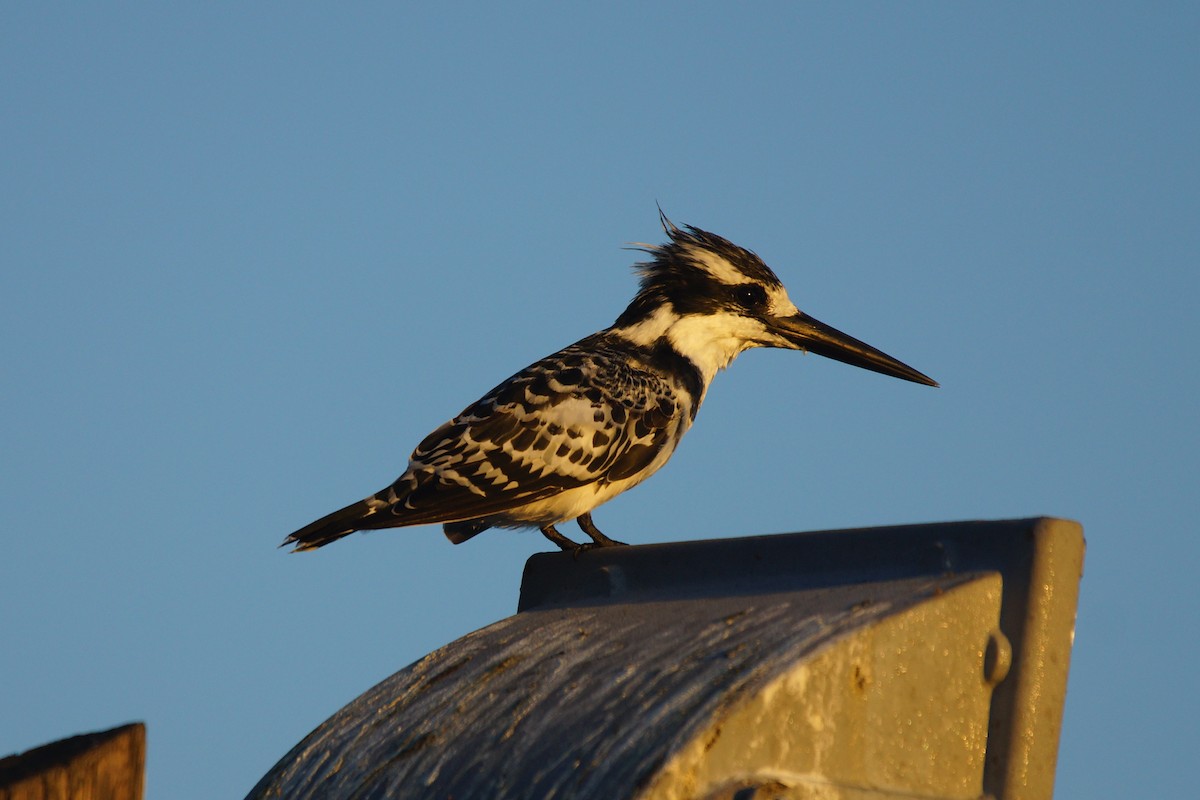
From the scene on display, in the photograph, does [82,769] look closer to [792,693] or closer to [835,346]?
[792,693]

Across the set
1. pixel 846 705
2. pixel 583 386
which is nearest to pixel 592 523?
pixel 583 386

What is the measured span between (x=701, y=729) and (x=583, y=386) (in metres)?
3.98

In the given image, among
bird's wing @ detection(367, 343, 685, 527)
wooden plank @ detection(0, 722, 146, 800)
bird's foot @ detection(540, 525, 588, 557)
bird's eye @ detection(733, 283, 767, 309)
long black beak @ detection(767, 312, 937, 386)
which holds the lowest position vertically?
wooden plank @ detection(0, 722, 146, 800)

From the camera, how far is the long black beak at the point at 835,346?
8.16 m

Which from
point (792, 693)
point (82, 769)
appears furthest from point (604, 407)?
point (82, 769)

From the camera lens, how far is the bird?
6816 mm

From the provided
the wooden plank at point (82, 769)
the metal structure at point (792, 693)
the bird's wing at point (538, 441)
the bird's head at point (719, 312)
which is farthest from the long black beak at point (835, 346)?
the wooden plank at point (82, 769)

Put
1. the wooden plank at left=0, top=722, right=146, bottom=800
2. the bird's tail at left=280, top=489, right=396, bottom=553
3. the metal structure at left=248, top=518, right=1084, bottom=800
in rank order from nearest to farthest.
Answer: the wooden plank at left=0, top=722, right=146, bottom=800 → the metal structure at left=248, top=518, right=1084, bottom=800 → the bird's tail at left=280, top=489, right=396, bottom=553

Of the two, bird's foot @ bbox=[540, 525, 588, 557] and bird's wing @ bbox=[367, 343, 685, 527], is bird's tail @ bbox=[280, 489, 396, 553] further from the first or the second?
bird's foot @ bbox=[540, 525, 588, 557]

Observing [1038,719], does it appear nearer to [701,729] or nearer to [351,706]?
[701,729]

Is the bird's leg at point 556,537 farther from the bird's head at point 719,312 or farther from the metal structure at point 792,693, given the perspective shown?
the metal structure at point 792,693

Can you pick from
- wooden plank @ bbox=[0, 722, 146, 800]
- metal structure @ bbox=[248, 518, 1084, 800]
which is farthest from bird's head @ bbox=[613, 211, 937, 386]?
wooden plank @ bbox=[0, 722, 146, 800]

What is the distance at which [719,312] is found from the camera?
8016 mm

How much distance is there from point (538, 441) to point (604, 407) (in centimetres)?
37
